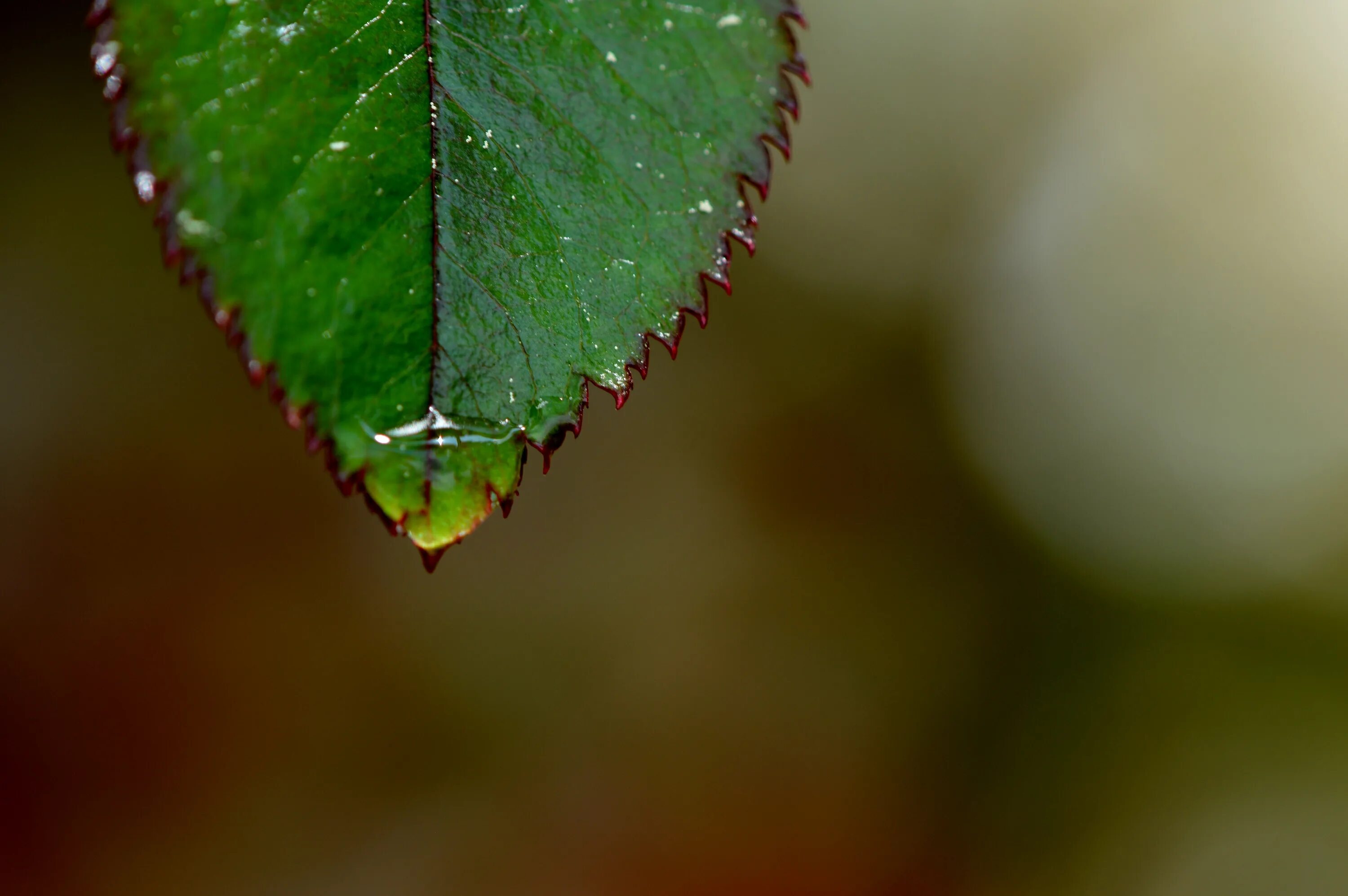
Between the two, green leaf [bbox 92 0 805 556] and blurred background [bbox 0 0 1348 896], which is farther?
blurred background [bbox 0 0 1348 896]

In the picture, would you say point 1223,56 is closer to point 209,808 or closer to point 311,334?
point 311,334

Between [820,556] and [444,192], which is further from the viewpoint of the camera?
[820,556]

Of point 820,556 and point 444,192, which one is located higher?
point 444,192

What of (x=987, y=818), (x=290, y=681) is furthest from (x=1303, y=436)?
(x=290, y=681)

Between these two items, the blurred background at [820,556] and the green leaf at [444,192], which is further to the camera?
the blurred background at [820,556]
